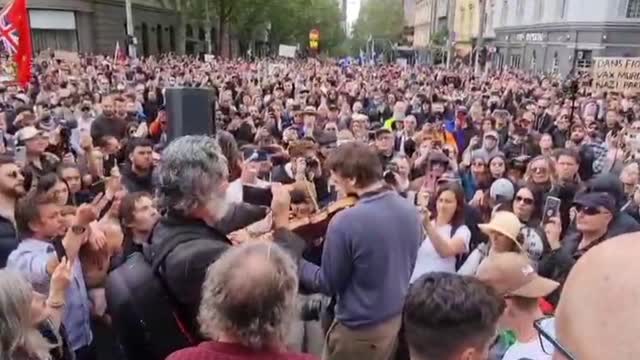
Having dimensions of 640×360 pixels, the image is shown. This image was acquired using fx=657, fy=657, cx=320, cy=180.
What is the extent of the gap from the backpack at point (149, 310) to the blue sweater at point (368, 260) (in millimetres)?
929

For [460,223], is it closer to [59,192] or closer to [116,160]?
[59,192]

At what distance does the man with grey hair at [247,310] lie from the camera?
1.85 metres

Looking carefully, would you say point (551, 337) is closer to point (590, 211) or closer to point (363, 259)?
point (363, 259)

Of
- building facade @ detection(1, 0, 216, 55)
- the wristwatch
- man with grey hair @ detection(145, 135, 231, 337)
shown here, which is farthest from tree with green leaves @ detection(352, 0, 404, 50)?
man with grey hair @ detection(145, 135, 231, 337)

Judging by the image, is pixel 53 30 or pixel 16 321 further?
pixel 53 30

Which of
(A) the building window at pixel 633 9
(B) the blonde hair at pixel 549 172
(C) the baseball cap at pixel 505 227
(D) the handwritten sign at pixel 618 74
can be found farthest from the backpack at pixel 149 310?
(A) the building window at pixel 633 9

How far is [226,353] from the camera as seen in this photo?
1837 mm

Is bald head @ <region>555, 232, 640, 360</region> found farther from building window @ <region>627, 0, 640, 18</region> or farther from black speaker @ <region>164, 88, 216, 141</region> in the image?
building window @ <region>627, 0, 640, 18</region>

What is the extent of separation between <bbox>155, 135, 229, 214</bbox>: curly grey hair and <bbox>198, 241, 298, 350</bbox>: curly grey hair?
52cm

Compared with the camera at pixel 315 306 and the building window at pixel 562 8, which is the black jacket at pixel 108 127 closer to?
the camera at pixel 315 306

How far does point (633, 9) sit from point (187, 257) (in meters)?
35.8

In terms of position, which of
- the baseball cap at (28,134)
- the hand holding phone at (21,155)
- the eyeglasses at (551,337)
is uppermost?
the eyeglasses at (551,337)

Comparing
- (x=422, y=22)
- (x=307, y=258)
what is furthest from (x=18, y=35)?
(x=422, y=22)

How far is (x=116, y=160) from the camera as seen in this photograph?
6.71 m
